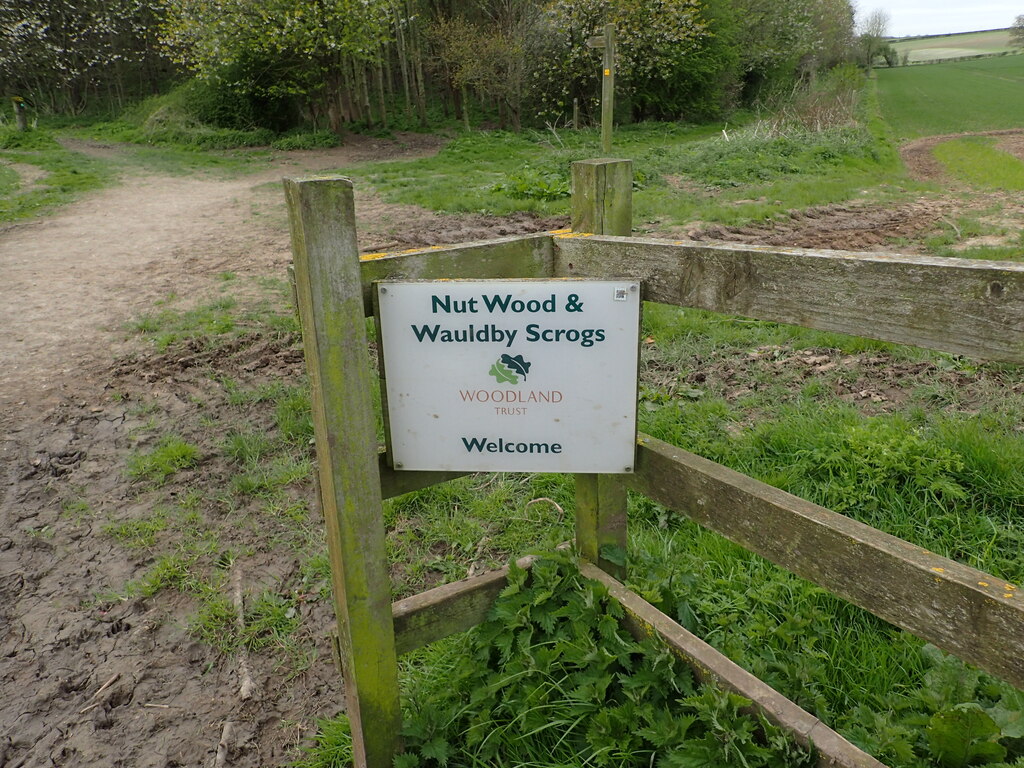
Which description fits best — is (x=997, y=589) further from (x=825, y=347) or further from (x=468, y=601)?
(x=825, y=347)

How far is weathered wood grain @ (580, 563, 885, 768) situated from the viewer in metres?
1.75

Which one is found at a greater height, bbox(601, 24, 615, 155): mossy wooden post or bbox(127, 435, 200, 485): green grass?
bbox(601, 24, 615, 155): mossy wooden post

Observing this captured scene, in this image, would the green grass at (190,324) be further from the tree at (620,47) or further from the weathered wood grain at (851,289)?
the tree at (620,47)

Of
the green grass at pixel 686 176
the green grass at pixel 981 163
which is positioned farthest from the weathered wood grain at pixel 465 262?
the green grass at pixel 981 163

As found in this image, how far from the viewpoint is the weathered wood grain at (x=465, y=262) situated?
1.88 m

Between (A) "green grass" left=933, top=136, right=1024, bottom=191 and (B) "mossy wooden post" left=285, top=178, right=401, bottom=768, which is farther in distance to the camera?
(A) "green grass" left=933, top=136, right=1024, bottom=191

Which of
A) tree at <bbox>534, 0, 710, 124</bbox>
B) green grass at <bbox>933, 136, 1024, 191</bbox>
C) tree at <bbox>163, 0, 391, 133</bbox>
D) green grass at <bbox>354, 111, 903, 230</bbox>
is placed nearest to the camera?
green grass at <bbox>354, 111, 903, 230</bbox>

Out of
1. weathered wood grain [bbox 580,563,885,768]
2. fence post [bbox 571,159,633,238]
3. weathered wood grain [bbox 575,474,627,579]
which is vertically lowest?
weathered wood grain [bbox 580,563,885,768]

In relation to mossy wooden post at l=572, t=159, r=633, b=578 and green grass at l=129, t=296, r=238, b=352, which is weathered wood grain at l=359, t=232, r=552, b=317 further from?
green grass at l=129, t=296, r=238, b=352

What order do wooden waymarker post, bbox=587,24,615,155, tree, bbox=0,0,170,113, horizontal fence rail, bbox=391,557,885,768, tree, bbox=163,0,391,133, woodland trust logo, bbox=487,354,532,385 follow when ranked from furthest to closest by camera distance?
tree, bbox=0,0,170,113 → tree, bbox=163,0,391,133 → wooden waymarker post, bbox=587,24,615,155 → woodland trust logo, bbox=487,354,532,385 → horizontal fence rail, bbox=391,557,885,768

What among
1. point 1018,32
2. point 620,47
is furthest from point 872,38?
point 620,47

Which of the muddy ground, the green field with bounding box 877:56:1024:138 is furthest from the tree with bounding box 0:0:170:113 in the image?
the green field with bounding box 877:56:1024:138

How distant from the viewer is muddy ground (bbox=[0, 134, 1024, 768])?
2586mm

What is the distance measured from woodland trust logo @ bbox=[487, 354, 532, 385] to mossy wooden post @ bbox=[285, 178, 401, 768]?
1.09 feet
